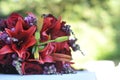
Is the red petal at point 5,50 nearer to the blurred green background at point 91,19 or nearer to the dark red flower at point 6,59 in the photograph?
the dark red flower at point 6,59

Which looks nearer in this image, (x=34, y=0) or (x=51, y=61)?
(x=51, y=61)

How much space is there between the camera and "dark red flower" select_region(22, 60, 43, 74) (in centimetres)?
129

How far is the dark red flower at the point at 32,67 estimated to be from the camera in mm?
1288

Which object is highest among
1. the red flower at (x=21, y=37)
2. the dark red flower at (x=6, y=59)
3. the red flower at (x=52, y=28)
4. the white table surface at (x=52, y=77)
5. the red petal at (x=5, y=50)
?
the red flower at (x=52, y=28)

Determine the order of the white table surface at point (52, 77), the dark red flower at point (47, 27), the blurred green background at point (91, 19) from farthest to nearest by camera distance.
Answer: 1. the blurred green background at point (91, 19)
2. the dark red flower at point (47, 27)
3. the white table surface at point (52, 77)

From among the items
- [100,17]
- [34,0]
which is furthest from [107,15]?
[34,0]

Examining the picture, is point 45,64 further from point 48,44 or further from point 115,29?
point 115,29

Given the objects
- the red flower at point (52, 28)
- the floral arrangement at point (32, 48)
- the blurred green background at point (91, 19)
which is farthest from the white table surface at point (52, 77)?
the blurred green background at point (91, 19)

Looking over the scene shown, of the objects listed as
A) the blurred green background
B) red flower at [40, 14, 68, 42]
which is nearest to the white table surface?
red flower at [40, 14, 68, 42]

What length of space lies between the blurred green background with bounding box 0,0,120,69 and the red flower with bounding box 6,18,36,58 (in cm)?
242

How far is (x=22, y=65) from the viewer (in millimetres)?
1276

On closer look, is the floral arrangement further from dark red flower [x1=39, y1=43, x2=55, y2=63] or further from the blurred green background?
the blurred green background

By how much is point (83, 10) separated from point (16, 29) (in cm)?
282

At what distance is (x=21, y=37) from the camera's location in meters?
1.30
